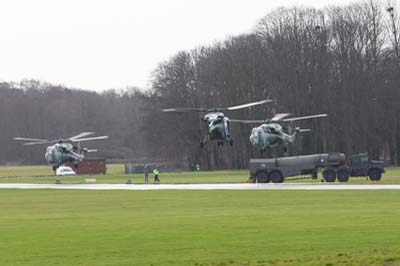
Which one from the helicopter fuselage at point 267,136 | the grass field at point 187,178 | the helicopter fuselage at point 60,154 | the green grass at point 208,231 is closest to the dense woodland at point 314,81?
the grass field at point 187,178

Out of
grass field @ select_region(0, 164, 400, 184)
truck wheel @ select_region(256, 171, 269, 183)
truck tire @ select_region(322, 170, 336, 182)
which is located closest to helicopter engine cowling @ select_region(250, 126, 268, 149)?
truck wheel @ select_region(256, 171, 269, 183)

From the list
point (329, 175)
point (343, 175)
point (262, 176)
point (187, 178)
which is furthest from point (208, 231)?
point (187, 178)

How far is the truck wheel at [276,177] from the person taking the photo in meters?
78.6

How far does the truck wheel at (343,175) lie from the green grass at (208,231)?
23843mm

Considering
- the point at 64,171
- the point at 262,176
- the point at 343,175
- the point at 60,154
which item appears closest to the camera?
the point at 343,175

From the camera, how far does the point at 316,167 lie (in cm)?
7894

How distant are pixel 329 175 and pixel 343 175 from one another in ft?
3.51

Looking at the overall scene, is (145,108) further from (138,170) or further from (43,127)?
(43,127)

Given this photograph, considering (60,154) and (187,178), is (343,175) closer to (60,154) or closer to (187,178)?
(187,178)

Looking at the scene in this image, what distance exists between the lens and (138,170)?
11838cm

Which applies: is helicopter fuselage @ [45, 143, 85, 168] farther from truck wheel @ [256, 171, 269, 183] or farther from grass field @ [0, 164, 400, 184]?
truck wheel @ [256, 171, 269, 183]

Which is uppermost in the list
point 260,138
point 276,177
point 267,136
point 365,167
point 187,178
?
point 267,136

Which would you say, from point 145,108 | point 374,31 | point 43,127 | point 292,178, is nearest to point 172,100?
point 145,108

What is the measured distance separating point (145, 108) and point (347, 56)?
111 ft
